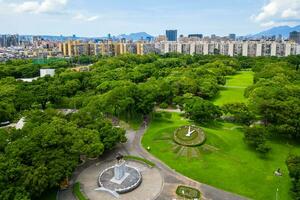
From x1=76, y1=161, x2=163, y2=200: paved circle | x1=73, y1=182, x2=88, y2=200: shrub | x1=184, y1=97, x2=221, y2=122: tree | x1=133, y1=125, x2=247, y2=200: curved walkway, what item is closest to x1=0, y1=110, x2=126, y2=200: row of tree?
x1=73, y1=182, x2=88, y2=200: shrub

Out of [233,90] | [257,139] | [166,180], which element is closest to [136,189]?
[166,180]

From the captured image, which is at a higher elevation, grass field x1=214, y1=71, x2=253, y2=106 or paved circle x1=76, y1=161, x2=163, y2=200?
grass field x1=214, y1=71, x2=253, y2=106

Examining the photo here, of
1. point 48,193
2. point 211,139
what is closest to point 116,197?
point 48,193

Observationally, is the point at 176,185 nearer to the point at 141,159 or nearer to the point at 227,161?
the point at 141,159

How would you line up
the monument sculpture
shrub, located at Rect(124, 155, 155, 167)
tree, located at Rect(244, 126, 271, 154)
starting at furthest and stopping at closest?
tree, located at Rect(244, 126, 271, 154) < shrub, located at Rect(124, 155, 155, 167) < the monument sculpture

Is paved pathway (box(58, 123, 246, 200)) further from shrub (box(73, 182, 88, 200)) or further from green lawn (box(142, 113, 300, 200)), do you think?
green lawn (box(142, 113, 300, 200))

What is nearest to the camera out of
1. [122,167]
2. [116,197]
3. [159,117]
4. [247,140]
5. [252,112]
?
[116,197]

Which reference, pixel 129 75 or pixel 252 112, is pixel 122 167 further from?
pixel 129 75

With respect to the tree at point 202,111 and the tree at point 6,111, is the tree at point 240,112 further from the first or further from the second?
the tree at point 6,111
